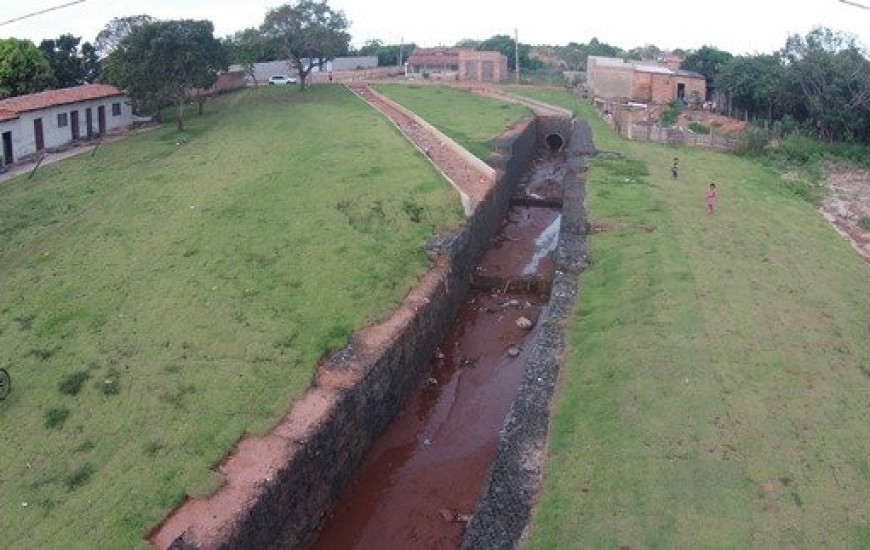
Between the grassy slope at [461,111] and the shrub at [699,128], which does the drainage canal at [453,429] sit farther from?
the shrub at [699,128]

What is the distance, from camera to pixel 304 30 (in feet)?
141

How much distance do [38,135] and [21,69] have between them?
6.08 m

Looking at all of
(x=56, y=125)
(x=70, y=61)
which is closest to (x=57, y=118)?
(x=56, y=125)

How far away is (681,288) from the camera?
1698 centimetres

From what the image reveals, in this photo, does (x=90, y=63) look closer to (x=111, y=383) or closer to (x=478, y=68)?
(x=478, y=68)

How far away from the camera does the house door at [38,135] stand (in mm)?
29516

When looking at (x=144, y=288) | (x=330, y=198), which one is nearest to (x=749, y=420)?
(x=144, y=288)

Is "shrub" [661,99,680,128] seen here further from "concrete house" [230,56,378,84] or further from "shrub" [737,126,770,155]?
"concrete house" [230,56,378,84]

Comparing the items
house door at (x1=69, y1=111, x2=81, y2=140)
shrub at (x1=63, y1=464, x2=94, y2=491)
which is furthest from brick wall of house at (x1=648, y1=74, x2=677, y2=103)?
shrub at (x1=63, y1=464, x2=94, y2=491)

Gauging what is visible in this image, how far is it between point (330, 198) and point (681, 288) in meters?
9.83

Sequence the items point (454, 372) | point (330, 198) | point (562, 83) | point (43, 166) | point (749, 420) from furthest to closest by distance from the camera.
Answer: point (562, 83) < point (43, 166) < point (330, 198) < point (454, 372) < point (749, 420)

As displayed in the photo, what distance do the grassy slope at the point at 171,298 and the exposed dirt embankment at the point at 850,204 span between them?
11.9 m

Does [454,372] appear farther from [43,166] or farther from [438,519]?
[43,166]

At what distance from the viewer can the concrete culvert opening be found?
41.2 meters
